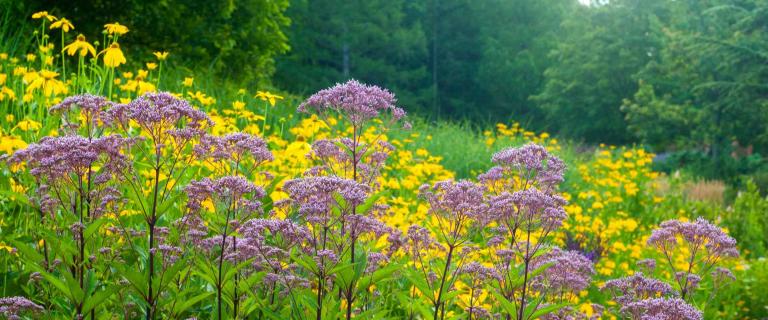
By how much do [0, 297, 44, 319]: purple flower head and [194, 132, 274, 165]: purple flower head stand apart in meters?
0.78

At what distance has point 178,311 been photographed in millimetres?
2883

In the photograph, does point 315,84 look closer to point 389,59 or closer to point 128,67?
point 389,59

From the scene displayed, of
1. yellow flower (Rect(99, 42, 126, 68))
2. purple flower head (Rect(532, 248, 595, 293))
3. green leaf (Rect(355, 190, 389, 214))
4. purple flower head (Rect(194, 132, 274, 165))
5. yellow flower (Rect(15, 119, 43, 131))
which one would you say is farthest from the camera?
yellow flower (Rect(99, 42, 126, 68))

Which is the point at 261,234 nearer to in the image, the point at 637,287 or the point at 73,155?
the point at 73,155

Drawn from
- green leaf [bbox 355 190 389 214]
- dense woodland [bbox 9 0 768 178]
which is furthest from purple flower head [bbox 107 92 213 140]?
dense woodland [bbox 9 0 768 178]

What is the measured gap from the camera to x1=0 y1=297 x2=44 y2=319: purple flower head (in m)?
2.68

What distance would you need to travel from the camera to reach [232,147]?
3.16 m

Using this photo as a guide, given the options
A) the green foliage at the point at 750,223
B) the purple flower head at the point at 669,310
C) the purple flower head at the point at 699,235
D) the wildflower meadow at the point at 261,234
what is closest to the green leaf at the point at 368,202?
the wildflower meadow at the point at 261,234

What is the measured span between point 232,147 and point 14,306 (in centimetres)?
97

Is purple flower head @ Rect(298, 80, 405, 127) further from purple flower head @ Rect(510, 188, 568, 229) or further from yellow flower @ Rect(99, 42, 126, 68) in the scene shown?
yellow flower @ Rect(99, 42, 126, 68)

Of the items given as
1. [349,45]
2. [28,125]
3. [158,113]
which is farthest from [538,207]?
[349,45]

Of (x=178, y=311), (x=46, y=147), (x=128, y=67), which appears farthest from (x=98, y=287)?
(x=128, y=67)

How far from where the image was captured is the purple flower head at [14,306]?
268cm

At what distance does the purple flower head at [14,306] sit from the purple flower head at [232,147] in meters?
0.78
